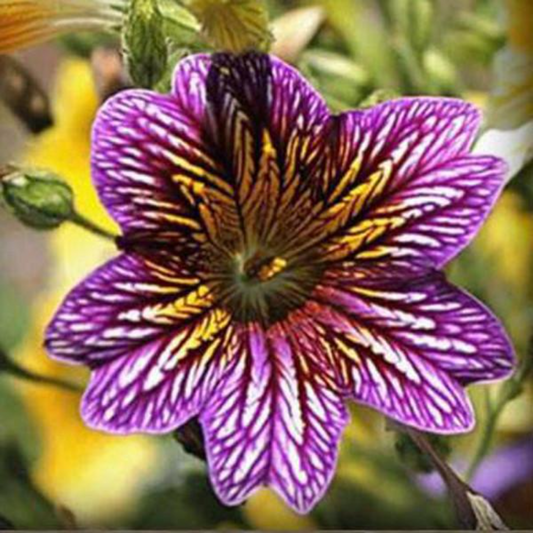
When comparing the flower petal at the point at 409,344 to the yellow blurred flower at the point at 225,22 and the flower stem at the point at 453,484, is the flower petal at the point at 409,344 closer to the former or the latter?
the flower stem at the point at 453,484

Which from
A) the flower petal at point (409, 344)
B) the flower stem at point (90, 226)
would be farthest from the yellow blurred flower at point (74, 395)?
the flower petal at point (409, 344)

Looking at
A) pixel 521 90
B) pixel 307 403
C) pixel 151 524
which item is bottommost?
pixel 151 524

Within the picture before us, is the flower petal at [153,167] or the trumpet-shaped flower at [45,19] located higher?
the trumpet-shaped flower at [45,19]

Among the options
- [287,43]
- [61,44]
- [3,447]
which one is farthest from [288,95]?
[3,447]

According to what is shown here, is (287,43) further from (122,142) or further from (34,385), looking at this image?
(34,385)

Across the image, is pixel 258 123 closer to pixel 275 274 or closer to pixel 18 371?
pixel 275 274

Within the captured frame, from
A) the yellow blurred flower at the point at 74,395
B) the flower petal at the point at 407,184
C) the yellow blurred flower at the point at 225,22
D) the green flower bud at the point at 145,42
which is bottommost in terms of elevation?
the yellow blurred flower at the point at 74,395

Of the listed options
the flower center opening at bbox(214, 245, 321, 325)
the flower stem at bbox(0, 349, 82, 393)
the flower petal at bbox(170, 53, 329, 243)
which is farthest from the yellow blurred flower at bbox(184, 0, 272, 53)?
the flower stem at bbox(0, 349, 82, 393)
